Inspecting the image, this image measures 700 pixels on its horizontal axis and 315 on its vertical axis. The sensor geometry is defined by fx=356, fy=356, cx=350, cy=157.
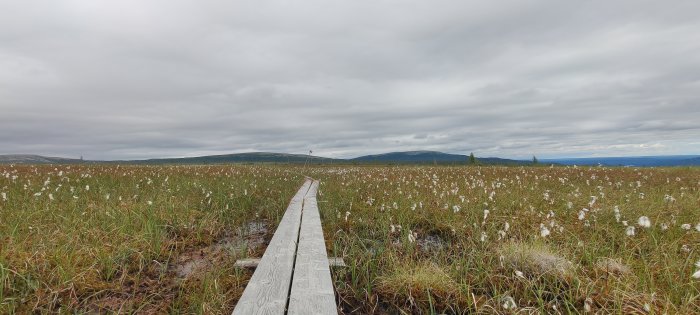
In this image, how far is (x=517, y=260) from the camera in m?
4.78

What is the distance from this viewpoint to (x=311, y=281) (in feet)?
12.7

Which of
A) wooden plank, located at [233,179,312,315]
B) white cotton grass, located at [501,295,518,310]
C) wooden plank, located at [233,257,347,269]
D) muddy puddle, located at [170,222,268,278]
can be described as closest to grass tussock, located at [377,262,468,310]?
white cotton grass, located at [501,295,518,310]

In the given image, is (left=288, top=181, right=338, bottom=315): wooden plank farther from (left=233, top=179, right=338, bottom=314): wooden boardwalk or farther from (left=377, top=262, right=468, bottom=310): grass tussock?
(left=377, top=262, right=468, bottom=310): grass tussock

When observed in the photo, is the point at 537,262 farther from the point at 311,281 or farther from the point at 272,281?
the point at 272,281

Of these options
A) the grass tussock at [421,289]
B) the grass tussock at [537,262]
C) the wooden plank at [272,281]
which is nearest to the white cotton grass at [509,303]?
the grass tussock at [421,289]

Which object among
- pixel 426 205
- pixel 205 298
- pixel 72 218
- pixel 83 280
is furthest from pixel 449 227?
pixel 72 218

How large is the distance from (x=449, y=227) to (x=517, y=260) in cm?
240

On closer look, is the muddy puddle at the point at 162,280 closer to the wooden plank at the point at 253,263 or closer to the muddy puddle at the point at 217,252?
the muddy puddle at the point at 217,252

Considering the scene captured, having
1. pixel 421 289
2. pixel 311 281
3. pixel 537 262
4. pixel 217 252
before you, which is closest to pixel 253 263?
pixel 217 252

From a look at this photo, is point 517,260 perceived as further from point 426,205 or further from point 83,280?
point 83,280

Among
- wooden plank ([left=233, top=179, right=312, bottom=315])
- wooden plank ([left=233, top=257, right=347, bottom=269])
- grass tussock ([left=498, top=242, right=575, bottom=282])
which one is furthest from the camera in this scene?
wooden plank ([left=233, top=257, right=347, bottom=269])

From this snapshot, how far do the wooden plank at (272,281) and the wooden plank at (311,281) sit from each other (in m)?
0.09

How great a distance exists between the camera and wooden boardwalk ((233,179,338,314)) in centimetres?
328

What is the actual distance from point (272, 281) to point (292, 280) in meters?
0.23
